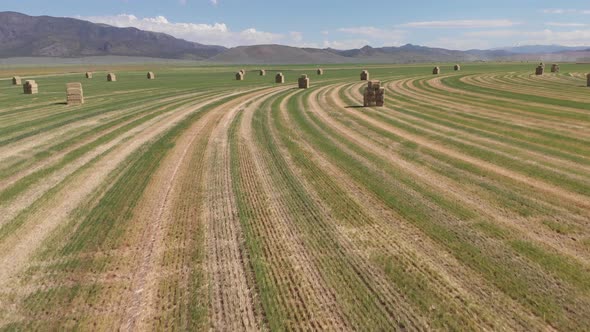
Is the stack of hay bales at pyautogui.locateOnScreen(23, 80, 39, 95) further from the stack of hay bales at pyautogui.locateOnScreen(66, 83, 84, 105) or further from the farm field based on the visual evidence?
the farm field

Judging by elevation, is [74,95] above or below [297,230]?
above

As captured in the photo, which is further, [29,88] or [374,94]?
[29,88]

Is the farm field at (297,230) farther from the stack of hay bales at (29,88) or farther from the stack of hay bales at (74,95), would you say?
the stack of hay bales at (29,88)

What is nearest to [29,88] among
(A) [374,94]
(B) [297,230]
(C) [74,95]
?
(C) [74,95]

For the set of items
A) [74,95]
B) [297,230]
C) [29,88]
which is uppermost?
[29,88]

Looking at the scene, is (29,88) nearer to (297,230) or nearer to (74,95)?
(74,95)

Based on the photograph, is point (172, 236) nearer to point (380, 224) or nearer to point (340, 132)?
point (380, 224)

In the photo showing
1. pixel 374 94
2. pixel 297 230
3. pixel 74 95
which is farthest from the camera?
pixel 74 95

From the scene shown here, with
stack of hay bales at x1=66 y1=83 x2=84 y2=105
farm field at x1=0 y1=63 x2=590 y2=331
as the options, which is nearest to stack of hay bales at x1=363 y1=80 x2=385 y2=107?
farm field at x1=0 y1=63 x2=590 y2=331
